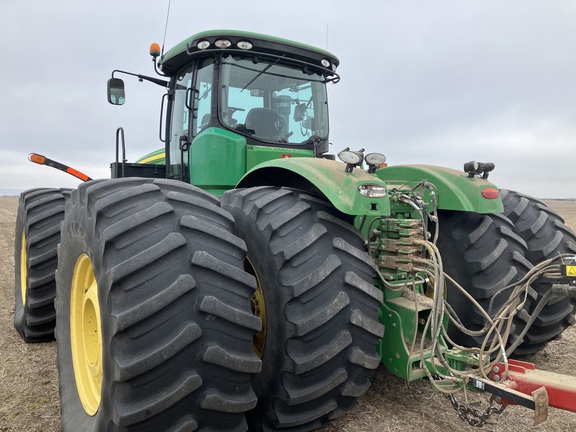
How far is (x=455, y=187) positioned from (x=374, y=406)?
1.61 metres

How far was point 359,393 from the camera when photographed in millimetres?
2369

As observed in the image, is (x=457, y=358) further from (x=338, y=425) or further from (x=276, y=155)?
(x=276, y=155)

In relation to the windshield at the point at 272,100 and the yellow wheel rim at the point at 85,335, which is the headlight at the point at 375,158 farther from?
the yellow wheel rim at the point at 85,335

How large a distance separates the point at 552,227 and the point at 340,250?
2.50 meters

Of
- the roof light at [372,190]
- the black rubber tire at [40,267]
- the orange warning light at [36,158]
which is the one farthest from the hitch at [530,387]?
the orange warning light at [36,158]

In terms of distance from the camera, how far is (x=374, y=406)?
296cm

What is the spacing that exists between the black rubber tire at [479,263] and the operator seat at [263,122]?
5.51 feet

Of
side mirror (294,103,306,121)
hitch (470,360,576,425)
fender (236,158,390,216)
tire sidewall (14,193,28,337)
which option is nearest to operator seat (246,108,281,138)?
side mirror (294,103,306,121)

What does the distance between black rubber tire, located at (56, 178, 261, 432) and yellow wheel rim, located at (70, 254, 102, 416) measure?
397 millimetres

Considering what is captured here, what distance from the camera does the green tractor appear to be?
1.80 metres

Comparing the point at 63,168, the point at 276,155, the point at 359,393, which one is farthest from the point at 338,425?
the point at 63,168

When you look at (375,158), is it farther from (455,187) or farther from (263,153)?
(263,153)

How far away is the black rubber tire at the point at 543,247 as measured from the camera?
3541 millimetres

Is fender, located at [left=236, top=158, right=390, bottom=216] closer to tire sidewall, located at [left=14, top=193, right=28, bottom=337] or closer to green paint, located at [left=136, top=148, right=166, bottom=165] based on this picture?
green paint, located at [left=136, top=148, right=166, bottom=165]
